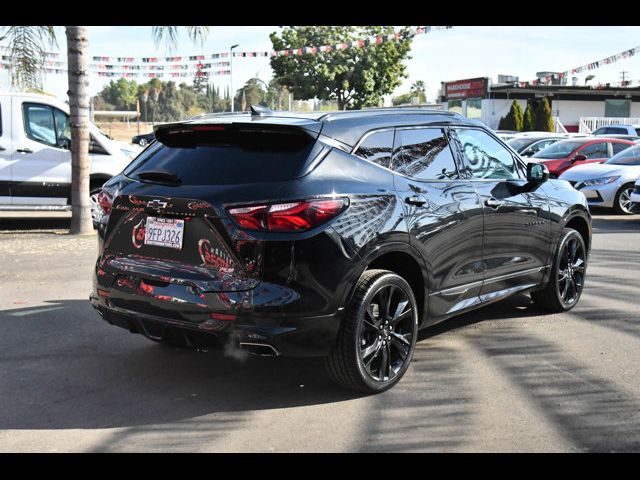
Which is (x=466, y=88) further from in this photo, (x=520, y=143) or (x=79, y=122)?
(x=79, y=122)

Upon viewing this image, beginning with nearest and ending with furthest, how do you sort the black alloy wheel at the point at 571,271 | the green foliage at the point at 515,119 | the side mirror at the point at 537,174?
1. the side mirror at the point at 537,174
2. the black alloy wheel at the point at 571,271
3. the green foliage at the point at 515,119

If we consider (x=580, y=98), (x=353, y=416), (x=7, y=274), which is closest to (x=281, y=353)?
(x=353, y=416)

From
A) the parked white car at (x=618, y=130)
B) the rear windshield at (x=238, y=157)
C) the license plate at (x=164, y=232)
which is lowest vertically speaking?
the license plate at (x=164, y=232)

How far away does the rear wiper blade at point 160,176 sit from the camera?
4.53 meters

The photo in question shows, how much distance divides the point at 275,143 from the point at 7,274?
5270mm

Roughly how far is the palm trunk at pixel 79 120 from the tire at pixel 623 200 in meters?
10.2

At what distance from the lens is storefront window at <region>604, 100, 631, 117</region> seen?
54.0 m

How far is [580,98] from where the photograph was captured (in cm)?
5341

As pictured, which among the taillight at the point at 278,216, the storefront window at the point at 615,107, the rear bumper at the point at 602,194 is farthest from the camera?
the storefront window at the point at 615,107

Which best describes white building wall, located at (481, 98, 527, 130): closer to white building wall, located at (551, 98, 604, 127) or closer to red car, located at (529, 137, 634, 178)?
white building wall, located at (551, 98, 604, 127)

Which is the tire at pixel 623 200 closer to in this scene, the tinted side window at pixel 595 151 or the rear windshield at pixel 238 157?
the tinted side window at pixel 595 151

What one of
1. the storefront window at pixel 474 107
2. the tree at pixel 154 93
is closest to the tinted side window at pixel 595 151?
the storefront window at pixel 474 107

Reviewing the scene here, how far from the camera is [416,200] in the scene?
4.91m
